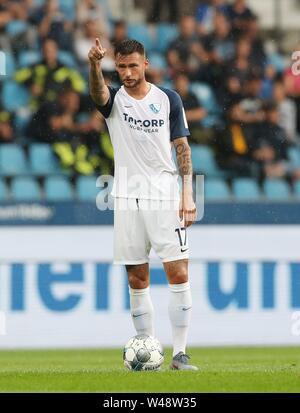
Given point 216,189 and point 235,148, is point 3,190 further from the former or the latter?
point 235,148

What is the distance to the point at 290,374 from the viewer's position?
283 inches

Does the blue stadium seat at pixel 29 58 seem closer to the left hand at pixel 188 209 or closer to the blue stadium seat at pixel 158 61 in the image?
the blue stadium seat at pixel 158 61

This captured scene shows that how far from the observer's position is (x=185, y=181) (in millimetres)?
7637

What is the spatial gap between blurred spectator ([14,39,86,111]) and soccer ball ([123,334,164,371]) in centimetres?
516

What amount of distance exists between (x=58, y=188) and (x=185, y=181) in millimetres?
4467

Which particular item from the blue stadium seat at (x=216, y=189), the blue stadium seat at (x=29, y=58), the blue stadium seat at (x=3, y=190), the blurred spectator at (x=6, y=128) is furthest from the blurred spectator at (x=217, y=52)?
the blue stadium seat at (x=3, y=190)

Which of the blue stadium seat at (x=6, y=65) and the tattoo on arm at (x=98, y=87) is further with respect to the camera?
the blue stadium seat at (x=6, y=65)

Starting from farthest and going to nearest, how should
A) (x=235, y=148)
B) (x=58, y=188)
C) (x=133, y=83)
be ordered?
(x=235, y=148) < (x=58, y=188) < (x=133, y=83)

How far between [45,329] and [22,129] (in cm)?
215

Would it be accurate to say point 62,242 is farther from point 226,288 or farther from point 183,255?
point 183,255

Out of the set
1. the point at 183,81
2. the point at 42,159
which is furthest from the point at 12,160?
the point at 183,81

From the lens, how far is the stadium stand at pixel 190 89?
12070 millimetres

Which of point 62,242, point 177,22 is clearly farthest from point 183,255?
point 177,22

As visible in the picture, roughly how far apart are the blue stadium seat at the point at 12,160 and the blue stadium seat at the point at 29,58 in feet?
3.28
